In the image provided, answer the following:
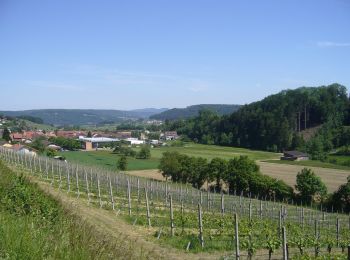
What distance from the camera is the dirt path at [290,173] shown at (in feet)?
183

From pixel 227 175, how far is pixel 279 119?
6000 cm

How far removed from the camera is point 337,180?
57469 mm

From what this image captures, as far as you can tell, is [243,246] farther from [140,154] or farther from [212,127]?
[212,127]

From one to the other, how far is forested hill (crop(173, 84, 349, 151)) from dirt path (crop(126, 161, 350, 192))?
26.6m

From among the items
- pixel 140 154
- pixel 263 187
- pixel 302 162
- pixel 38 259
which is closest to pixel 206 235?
pixel 38 259

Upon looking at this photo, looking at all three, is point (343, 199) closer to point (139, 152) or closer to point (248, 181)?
point (248, 181)

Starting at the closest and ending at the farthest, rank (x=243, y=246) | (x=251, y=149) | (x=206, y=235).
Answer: (x=243, y=246)
(x=206, y=235)
(x=251, y=149)

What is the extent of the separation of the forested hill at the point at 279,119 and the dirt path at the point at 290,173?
26.6 m

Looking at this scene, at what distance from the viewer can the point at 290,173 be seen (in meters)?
64.2

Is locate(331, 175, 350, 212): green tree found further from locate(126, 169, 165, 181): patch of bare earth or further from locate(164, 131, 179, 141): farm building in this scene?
locate(164, 131, 179, 141): farm building

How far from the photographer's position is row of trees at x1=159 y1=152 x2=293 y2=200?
47.8 metres

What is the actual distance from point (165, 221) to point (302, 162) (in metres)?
67.1

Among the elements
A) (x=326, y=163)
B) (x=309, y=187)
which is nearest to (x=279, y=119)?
(x=326, y=163)

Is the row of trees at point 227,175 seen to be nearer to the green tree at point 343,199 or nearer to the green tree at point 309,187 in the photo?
the green tree at point 309,187
